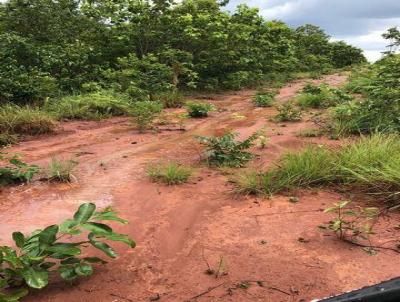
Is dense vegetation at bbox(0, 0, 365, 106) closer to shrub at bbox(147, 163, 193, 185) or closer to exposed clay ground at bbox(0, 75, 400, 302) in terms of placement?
exposed clay ground at bbox(0, 75, 400, 302)

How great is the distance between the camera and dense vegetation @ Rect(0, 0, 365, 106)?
343 inches

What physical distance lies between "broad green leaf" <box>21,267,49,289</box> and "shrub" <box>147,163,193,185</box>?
196 cm

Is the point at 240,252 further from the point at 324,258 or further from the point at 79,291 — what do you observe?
the point at 79,291

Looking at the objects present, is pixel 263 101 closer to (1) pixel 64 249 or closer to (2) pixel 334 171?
(2) pixel 334 171

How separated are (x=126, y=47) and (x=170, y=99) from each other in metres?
2.45

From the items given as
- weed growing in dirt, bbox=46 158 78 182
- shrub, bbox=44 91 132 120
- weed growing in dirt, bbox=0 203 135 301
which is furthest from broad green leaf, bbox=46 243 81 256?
shrub, bbox=44 91 132 120

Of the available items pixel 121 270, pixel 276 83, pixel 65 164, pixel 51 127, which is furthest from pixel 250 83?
pixel 121 270

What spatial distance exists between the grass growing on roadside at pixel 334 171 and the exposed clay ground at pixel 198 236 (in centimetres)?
16

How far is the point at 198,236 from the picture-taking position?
3084 mm

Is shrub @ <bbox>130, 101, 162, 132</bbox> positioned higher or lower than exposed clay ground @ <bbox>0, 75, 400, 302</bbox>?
higher

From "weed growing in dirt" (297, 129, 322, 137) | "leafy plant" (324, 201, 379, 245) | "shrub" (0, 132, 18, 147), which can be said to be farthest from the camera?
"shrub" (0, 132, 18, 147)

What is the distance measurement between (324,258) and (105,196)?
6.57 ft

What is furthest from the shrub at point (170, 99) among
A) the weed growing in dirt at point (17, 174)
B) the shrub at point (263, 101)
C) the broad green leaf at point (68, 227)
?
the broad green leaf at point (68, 227)

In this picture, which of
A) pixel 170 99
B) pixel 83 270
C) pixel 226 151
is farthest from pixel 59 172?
pixel 170 99
